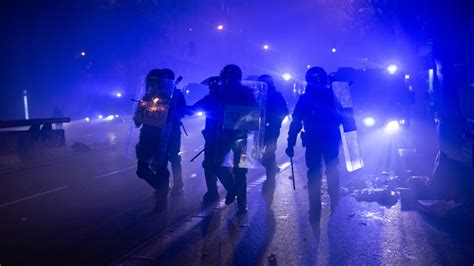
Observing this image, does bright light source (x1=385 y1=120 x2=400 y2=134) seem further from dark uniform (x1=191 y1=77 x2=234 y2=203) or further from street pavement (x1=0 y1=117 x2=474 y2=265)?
dark uniform (x1=191 y1=77 x2=234 y2=203)

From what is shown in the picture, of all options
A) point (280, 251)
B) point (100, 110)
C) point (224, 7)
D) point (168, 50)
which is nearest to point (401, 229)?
point (280, 251)

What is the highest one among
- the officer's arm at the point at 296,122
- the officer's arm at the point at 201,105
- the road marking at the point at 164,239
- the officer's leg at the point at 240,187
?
the officer's arm at the point at 201,105

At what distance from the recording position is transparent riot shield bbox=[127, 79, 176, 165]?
6.22m

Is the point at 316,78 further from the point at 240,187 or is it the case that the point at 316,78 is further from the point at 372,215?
the point at 372,215

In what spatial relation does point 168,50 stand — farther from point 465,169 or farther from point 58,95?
point 465,169

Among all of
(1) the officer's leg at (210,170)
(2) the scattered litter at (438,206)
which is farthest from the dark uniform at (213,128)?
(2) the scattered litter at (438,206)

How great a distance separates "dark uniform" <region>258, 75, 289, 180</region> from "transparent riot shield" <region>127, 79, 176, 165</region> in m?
2.01

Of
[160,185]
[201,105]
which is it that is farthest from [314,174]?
[160,185]

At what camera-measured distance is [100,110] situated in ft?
122

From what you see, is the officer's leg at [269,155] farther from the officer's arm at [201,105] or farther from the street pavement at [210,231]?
the officer's arm at [201,105]

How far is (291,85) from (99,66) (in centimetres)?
1952

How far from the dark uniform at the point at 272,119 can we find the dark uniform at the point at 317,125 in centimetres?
98

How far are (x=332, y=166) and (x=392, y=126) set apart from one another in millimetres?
10420

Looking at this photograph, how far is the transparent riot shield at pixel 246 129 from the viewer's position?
6.07 metres
